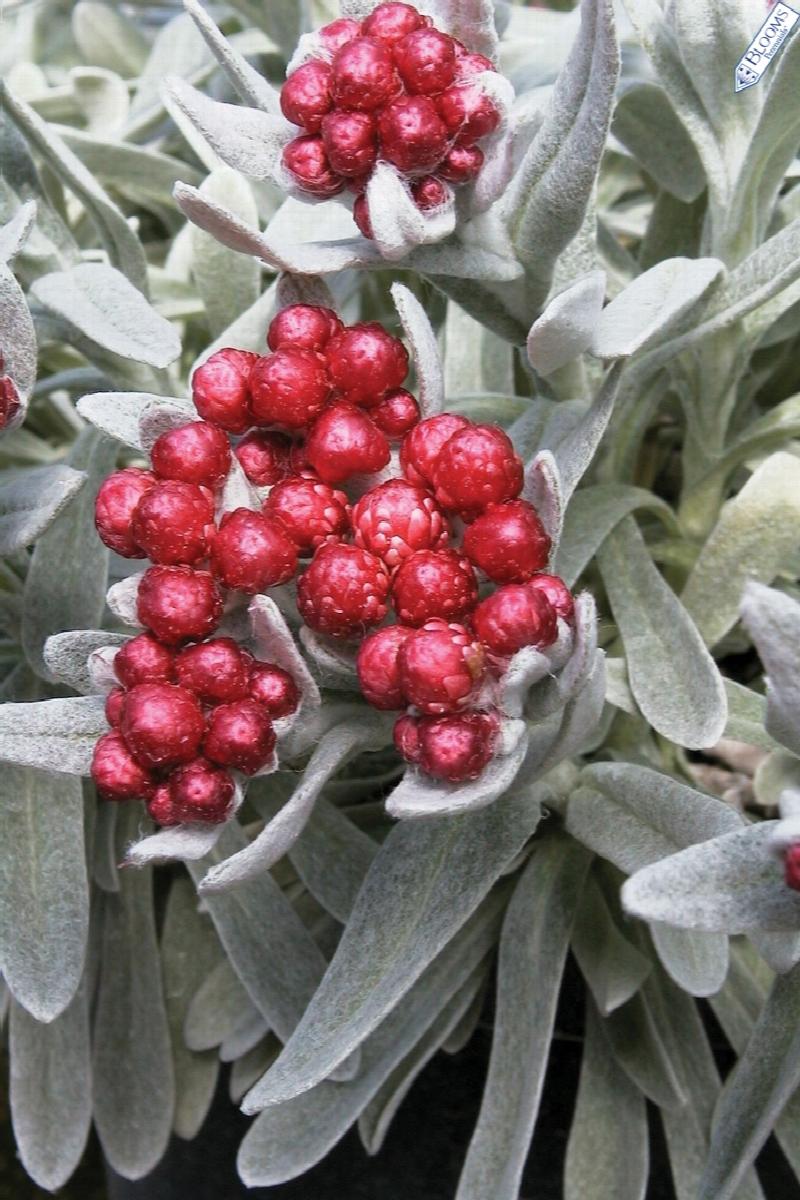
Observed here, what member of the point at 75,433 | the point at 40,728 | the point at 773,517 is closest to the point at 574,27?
the point at 773,517

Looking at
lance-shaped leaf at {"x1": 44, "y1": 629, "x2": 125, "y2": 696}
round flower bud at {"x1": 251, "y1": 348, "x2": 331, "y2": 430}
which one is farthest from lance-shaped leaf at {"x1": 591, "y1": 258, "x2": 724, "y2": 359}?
lance-shaped leaf at {"x1": 44, "y1": 629, "x2": 125, "y2": 696}

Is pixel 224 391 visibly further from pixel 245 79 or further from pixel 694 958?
pixel 694 958

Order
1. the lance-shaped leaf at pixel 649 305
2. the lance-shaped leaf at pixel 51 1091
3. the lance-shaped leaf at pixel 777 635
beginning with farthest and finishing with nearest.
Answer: the lance-shaped leaf at pixel 51 1091 → the lance-shaped leaf at pixel 649 305 → the lance-shaped leaf at pixel 777 635

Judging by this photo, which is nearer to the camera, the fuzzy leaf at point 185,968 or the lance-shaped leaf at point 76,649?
the lance-shaped leaf at point 76,649

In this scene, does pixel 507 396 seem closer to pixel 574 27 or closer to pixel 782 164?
pixel 782 164

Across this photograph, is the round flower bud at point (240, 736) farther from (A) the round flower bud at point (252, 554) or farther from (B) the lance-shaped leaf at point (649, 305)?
(B) the lance-shaped leaf at point (649, 305)

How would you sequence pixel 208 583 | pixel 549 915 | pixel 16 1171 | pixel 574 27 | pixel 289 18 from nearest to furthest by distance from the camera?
1. pixel 208 583
2. pixel 549 915
3. pixel 574 27
4. pixel 289 18
5. pixel 16 1171

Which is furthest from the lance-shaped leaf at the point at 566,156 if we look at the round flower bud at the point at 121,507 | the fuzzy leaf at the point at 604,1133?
the fuzzy leaf at the point at 604,1133
